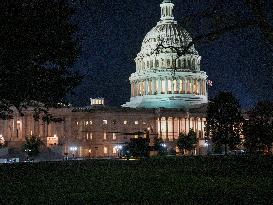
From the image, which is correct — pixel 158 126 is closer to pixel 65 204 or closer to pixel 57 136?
pixel 57 136

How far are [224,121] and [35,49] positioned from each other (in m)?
59.0

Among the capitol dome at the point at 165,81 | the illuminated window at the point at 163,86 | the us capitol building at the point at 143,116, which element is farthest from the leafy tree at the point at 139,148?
the illuminated window at the point at 163,86

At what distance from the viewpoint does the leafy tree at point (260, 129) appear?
76.6 meters

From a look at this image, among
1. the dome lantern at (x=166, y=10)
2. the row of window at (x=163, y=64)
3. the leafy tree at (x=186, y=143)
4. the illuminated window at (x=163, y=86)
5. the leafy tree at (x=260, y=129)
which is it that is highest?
the dome lantern at (x=166, y=10)

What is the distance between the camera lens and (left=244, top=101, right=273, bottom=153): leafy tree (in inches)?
3017

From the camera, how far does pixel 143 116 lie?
5217 inches

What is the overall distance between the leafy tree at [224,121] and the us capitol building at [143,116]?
1683cm

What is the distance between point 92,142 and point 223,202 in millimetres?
113847

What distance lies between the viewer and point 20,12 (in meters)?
26.4

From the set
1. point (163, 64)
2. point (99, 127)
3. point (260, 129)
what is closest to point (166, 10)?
point (163, 64)

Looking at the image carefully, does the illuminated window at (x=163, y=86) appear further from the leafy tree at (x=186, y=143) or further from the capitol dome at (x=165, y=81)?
the leafy tree at (x=186, y=143)

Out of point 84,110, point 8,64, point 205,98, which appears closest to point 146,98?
point 205,98

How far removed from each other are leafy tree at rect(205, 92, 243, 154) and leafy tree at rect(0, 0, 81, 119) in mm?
52880

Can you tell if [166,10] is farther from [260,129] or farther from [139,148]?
[139,148]
